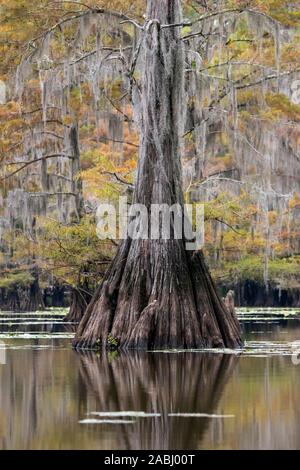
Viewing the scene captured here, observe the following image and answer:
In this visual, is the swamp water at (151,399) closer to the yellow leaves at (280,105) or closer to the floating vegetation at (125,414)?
the floating vegetation at (125,414)

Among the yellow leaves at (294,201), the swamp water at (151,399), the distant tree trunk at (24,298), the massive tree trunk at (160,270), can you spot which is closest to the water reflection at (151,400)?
the swamp water at (151,399)

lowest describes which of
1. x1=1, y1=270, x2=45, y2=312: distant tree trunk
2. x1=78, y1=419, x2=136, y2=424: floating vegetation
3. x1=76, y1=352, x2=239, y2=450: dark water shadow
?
x1=1, y1=270, x2=45, y2=312: distant tree trunk

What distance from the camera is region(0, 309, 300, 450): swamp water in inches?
289

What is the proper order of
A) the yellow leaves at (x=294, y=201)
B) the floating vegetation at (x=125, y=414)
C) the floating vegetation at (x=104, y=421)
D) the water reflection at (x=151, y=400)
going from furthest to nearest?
the yellow leaves at (x=294, y=201)
the floating vegetation at (x=125, y=414)
the floating vegetation at (x=104, y=421)
the water reflection at (x=151, y=400)

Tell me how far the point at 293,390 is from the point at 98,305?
591 centimetres

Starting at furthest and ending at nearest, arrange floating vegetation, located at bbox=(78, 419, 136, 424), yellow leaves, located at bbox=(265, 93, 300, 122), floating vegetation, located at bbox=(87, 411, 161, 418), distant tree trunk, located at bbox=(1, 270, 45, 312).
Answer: distant tree trunk, located at bbox=(1, 270, 45, 312)
yellow leaves, located at bbox=(265, 93, 300, 122)
floating vegetation, located at bbox=(87, 411, 161, 418)
floating vegetation, located at bbox=(78, 419, 136, 424)

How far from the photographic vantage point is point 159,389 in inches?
404

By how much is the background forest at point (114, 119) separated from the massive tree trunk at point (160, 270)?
0.81 m

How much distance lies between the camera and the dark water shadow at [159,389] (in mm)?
7402

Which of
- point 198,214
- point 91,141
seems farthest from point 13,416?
point 91,141

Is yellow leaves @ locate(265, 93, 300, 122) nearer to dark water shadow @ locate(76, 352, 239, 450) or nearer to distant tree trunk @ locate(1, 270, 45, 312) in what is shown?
dark water shadow @ locate(76, 352, 239, 450)

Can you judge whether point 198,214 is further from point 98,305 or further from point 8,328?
point 98,305

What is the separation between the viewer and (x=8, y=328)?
915 inches

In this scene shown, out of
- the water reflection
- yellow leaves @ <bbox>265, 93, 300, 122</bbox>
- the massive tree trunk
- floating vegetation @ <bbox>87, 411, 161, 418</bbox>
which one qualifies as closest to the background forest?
yellow leaves @ <bbox>265, 93, 300, 122</bbox>
